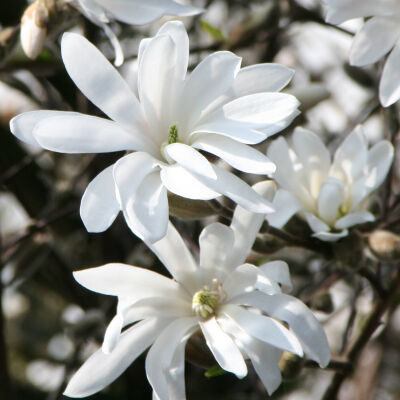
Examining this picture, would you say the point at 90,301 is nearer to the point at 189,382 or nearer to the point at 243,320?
the point at 189,382

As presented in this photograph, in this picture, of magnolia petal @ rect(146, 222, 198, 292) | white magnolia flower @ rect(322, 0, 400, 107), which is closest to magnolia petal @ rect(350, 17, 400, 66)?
white magnolia flower @ rect(322, 0, 400, 107)

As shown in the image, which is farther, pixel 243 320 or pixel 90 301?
pixel 90 301

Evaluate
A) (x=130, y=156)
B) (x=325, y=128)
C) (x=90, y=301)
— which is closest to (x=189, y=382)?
(x=90, y=301)

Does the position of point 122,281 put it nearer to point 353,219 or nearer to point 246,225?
point 246,225

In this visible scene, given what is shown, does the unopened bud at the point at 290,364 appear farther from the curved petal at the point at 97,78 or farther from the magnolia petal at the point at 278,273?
the curved petal at the point at 97,78

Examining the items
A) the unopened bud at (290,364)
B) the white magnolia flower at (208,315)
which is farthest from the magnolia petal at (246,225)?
the unopened bud at (290,364)

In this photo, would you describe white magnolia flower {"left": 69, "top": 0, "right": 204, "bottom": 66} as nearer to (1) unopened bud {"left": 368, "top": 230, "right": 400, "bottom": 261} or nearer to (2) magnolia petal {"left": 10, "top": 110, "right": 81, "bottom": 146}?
(2) magnolia petal {"left": 10, "top": 110, "right": 81, "bottom": 146}

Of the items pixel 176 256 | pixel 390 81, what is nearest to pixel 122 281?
pixel 176 256
